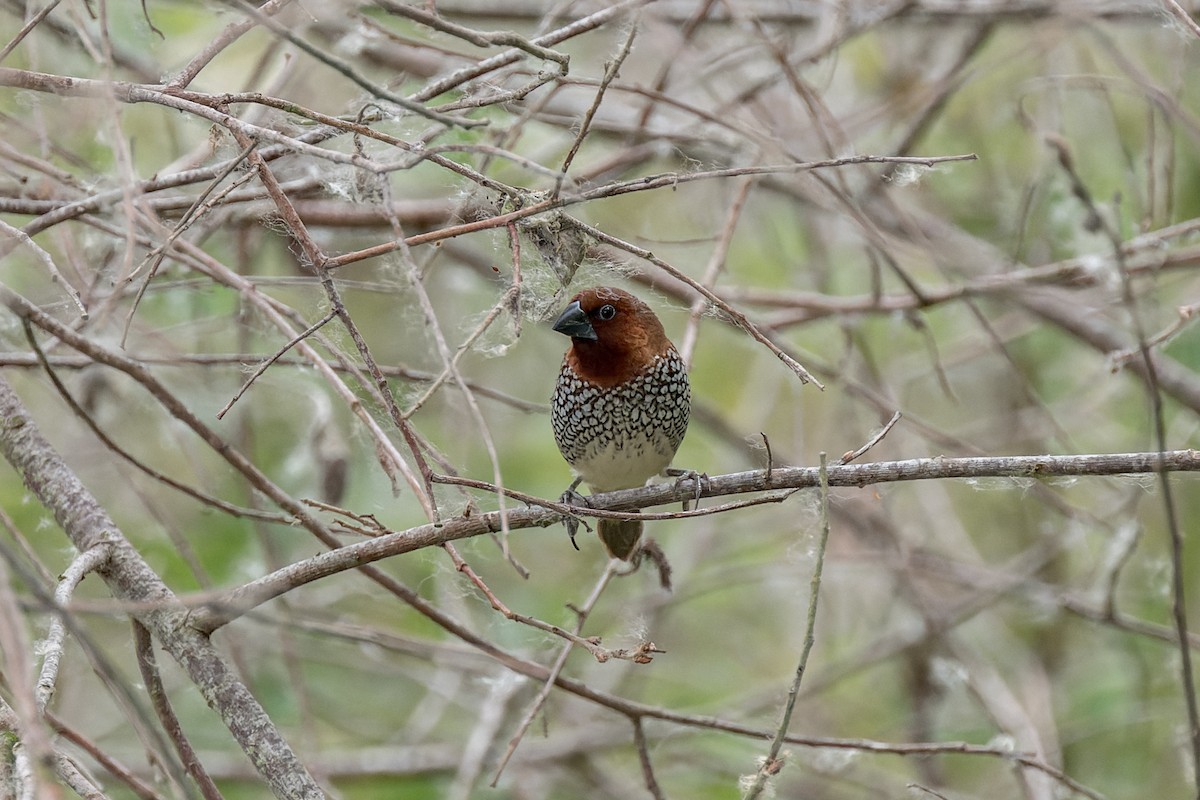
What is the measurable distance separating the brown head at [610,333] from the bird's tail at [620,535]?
1.54ft

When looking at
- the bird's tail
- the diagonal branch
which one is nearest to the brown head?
the bird's tail

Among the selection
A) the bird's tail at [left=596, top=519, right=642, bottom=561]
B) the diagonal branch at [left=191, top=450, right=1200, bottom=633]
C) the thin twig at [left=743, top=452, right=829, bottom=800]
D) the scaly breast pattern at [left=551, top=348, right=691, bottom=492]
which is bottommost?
the thin twig at [left=743, top=452, right=829, bottom=800]

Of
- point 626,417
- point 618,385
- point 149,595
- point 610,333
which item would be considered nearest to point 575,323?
point 610,333

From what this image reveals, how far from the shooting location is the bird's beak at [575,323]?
148 inches

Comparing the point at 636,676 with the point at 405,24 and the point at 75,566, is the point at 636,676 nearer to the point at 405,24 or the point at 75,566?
the point at 405,24

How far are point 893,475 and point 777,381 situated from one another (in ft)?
12.6

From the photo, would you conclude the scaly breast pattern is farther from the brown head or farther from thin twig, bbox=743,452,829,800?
thin twig, bbox=743,452,829,800

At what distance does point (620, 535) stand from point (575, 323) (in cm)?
67

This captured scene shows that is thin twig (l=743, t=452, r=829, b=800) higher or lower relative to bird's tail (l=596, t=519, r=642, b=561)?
lower

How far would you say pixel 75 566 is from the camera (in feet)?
7.76

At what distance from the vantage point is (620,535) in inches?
146

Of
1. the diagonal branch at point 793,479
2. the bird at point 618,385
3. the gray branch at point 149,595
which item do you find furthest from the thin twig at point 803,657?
the bird at point 618,385

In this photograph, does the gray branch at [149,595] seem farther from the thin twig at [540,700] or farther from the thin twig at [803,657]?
the thin twig at [803,657]

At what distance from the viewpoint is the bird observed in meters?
3.78
